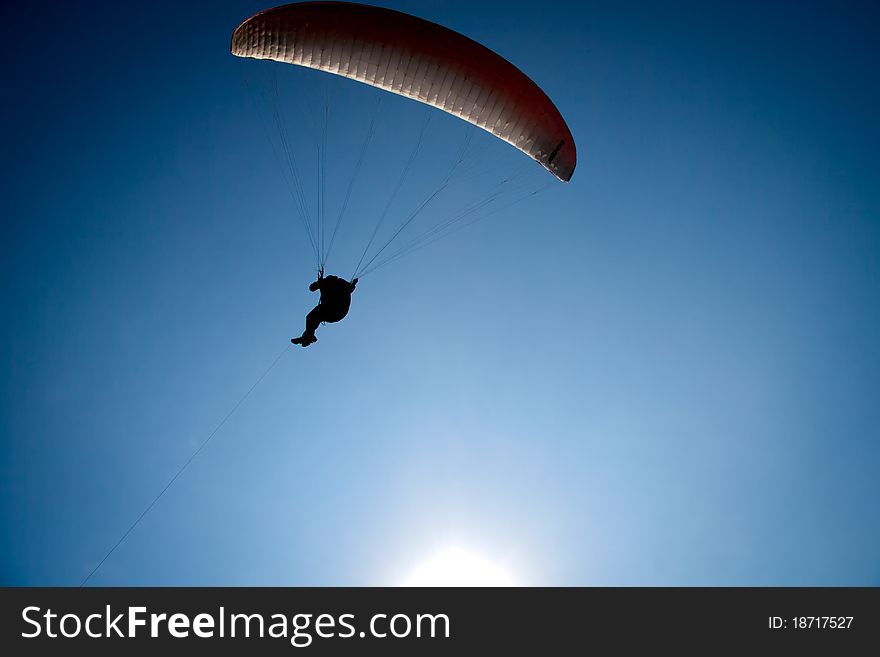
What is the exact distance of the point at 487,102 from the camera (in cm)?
956

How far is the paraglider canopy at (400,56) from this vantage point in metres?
8.82

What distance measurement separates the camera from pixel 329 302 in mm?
9727

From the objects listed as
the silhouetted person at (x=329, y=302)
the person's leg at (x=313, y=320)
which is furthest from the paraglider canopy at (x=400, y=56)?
the person's leg at (x=313, y=320)

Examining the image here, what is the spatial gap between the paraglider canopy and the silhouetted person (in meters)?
3.95

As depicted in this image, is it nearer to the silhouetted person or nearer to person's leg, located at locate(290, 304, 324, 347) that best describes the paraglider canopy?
the silhouetted person

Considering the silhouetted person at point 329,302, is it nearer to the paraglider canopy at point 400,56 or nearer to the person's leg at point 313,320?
the person's leg at point 313,320

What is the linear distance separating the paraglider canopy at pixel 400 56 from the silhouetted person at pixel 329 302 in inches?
155

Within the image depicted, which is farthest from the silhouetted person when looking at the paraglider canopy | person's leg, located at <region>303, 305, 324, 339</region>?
the paraglider canopy

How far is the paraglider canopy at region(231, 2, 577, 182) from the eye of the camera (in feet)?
28.9

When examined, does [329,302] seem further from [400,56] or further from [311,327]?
[400,56]
